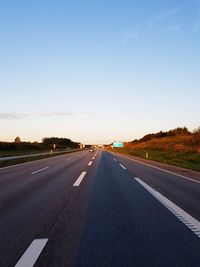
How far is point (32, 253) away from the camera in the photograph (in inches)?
153

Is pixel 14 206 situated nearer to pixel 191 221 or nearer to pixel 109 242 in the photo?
pixel 109 242

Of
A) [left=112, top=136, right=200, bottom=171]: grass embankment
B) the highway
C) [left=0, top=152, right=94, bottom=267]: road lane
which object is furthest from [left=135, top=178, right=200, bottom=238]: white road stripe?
A: [left=112, top=136, right=200, bottom=171]: grass embankment

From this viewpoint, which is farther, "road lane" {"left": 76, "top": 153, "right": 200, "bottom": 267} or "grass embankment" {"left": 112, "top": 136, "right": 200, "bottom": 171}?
Answer: "grass embankment" {"left": 112, "top": 136, "right": 200, "bottom": 171}

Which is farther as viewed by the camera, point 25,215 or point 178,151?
point 178,151

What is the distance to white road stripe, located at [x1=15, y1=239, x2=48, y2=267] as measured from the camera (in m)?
3.56

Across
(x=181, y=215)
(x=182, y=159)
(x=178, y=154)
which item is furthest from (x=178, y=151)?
(x=181, y=215)

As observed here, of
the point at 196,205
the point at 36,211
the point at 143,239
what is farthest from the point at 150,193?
the point at 143,239

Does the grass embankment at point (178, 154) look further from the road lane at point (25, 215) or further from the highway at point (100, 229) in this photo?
the road lane at point (25, 215)

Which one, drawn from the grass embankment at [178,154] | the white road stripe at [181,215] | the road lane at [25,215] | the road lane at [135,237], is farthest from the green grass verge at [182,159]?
the road lane at [135,237]

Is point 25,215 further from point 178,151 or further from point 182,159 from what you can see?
point 178,151

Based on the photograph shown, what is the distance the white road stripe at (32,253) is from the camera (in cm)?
356

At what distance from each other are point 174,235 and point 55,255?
2073 mm

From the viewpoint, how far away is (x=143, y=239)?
14.6ft

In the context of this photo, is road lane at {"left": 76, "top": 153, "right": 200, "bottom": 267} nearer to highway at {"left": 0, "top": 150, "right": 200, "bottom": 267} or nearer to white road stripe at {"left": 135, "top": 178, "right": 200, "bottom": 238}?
highway at {"left": 0, "top": 150, "right": 200, "bottom": 267}
